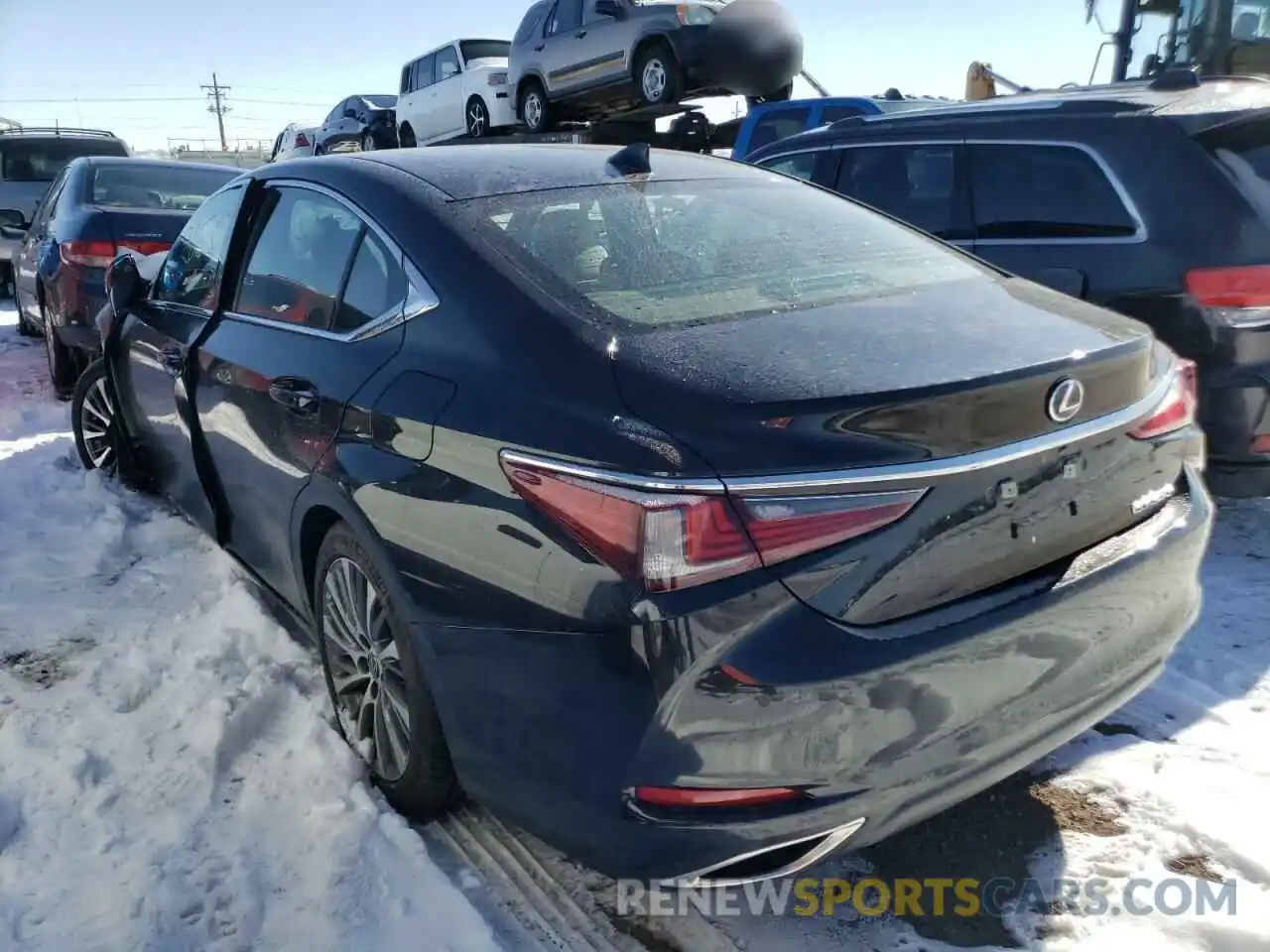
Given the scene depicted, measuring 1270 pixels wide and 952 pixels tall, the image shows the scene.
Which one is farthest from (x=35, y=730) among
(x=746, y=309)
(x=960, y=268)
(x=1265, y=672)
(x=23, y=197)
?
(x=23, y=197)

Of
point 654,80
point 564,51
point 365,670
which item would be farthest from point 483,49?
point 365,670

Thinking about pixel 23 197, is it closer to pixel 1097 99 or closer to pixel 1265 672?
pixel 1097 99

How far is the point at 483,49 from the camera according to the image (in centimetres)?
1675

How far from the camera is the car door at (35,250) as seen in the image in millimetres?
8039

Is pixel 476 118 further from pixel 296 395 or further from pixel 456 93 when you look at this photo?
pixel 296 395

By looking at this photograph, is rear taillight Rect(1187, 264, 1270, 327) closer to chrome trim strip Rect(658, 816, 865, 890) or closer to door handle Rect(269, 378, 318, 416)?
chrome trim strip Rect(658, 816, 865, 890)

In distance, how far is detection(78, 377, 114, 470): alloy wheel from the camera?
5.25 m

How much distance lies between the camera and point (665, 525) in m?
1.81

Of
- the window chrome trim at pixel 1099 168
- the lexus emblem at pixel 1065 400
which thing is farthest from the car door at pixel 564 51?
the lexus emblem at pixel 1065 400

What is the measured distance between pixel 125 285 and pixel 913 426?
12.5ft

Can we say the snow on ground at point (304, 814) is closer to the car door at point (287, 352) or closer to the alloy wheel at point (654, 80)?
the car door at point (287, 352)

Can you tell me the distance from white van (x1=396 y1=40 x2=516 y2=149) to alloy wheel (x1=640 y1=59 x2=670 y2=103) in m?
3.63

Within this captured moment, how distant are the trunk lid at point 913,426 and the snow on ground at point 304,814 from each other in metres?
0.84

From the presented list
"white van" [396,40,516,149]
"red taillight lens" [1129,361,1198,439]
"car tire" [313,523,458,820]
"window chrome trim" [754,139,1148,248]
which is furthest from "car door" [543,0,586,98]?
"red taillight lens" [1129,361,1198,439]
